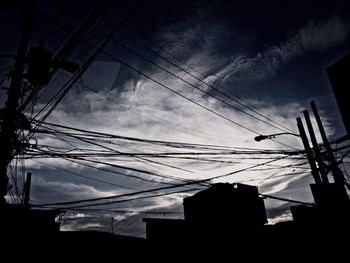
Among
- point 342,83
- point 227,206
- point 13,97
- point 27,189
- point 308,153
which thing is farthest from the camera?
point 27,189

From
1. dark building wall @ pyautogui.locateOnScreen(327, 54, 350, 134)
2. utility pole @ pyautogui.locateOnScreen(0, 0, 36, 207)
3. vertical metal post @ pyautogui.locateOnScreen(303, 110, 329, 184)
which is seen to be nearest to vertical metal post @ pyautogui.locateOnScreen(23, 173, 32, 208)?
utility pole @ pyautogui.locateOnScreen(0, 0, 36, 207)

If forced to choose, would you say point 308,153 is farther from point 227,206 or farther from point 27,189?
point 27,189

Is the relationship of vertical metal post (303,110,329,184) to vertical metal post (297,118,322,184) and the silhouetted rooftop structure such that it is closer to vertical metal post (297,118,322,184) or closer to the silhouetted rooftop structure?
vertical metal post (297,118,322,184)

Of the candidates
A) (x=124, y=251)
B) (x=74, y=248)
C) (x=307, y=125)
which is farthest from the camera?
(x=307, y=125)

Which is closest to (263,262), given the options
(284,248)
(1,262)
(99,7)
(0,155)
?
(284,248)

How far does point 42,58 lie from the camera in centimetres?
593

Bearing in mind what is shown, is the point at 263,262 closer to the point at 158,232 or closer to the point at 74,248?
the point at 158,232

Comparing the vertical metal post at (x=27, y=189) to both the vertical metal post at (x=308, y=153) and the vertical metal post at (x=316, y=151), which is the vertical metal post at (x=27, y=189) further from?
the vertical metal post at (x=316, y=151)

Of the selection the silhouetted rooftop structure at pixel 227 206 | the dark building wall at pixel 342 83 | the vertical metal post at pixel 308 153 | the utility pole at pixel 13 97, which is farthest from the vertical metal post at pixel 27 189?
the dark building wall at pixel 342 83

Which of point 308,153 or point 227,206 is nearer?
point 308,153

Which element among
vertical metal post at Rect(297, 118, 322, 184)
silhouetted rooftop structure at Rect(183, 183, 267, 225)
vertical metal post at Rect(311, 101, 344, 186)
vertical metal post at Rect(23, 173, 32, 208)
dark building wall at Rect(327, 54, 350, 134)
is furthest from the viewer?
vertical metal post at Rect(23, 173, 32, 208)

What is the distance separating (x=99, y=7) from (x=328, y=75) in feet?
19.8

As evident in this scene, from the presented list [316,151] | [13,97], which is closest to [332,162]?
[316,151]

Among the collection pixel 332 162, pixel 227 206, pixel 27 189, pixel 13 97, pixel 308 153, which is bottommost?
pixel 227 206
